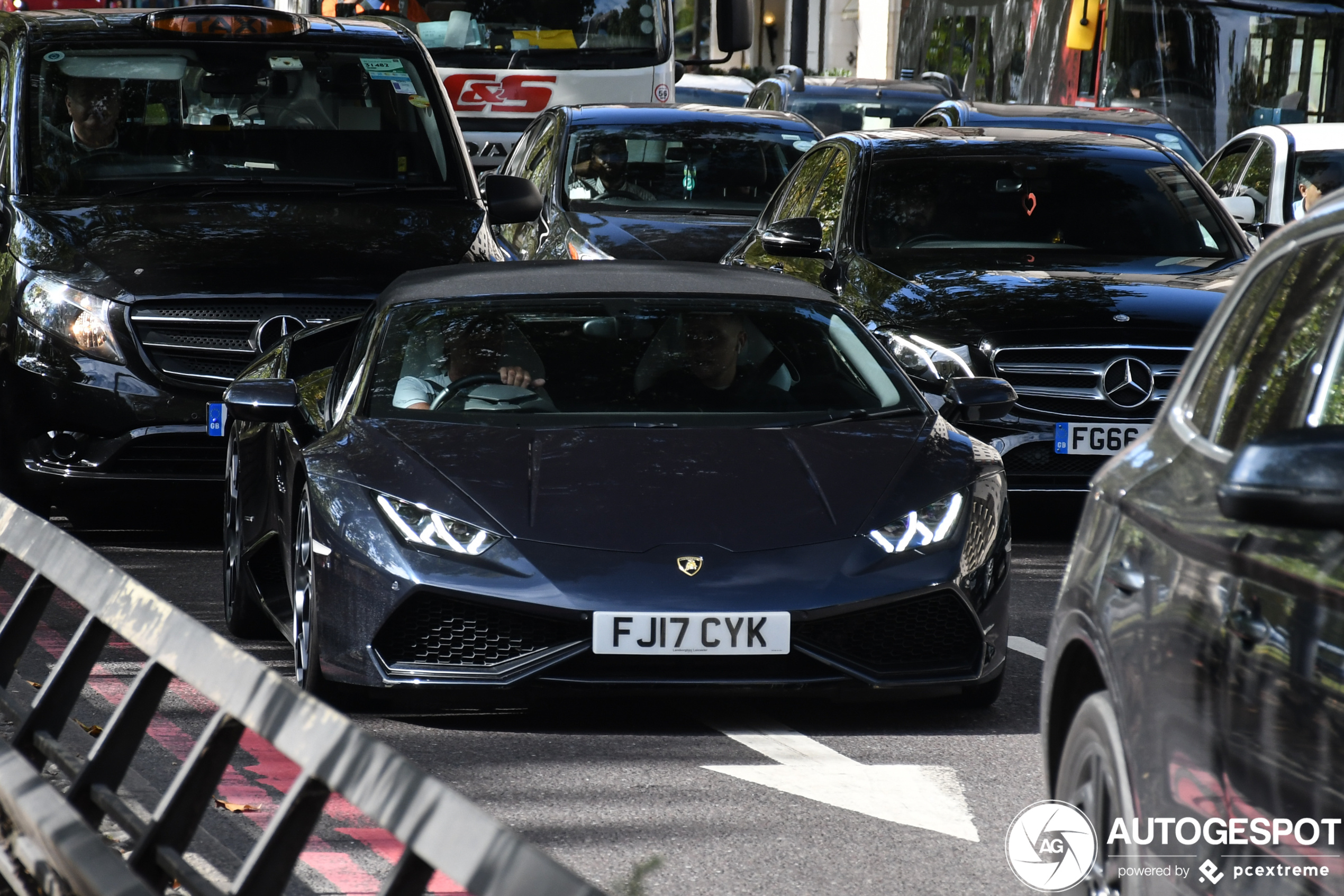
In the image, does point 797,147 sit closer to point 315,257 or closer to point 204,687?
point 315,257

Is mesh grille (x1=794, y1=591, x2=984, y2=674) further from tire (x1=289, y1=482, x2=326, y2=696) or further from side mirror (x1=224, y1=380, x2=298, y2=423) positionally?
side mirror (x1=224, y1=380, x2=298, y2=423)

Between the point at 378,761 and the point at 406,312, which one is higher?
the point at 378,761

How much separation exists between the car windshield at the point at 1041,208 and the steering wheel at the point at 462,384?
4.05m

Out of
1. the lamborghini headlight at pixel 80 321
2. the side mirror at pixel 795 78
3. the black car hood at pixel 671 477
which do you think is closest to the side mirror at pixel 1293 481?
the black car hood at pixel 671 477

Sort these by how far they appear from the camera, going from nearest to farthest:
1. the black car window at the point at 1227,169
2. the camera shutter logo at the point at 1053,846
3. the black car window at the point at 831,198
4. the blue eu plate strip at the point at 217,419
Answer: the camera shutter logo at the point at 1053,846 → the blue eu plate strip at the point at 217,419 → the black car window at the point at 831,198 → the black car window at the point at 1227,169

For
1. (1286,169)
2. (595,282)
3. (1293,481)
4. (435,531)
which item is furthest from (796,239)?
(1293,481)

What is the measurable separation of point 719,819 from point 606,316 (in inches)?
93.2

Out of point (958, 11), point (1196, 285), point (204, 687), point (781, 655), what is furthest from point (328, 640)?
point (958, 11)

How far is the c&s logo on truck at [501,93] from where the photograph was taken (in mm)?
19203

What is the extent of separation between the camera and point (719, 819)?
513 cm

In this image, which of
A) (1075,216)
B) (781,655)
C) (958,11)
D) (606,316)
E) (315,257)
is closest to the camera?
(781,655)

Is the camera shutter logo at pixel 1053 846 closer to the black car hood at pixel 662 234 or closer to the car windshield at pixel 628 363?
the car windshield at pixel 628 363

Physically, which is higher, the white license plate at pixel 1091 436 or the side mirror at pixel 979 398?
the side mirror at pixel 979 398

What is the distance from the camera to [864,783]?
550cm
